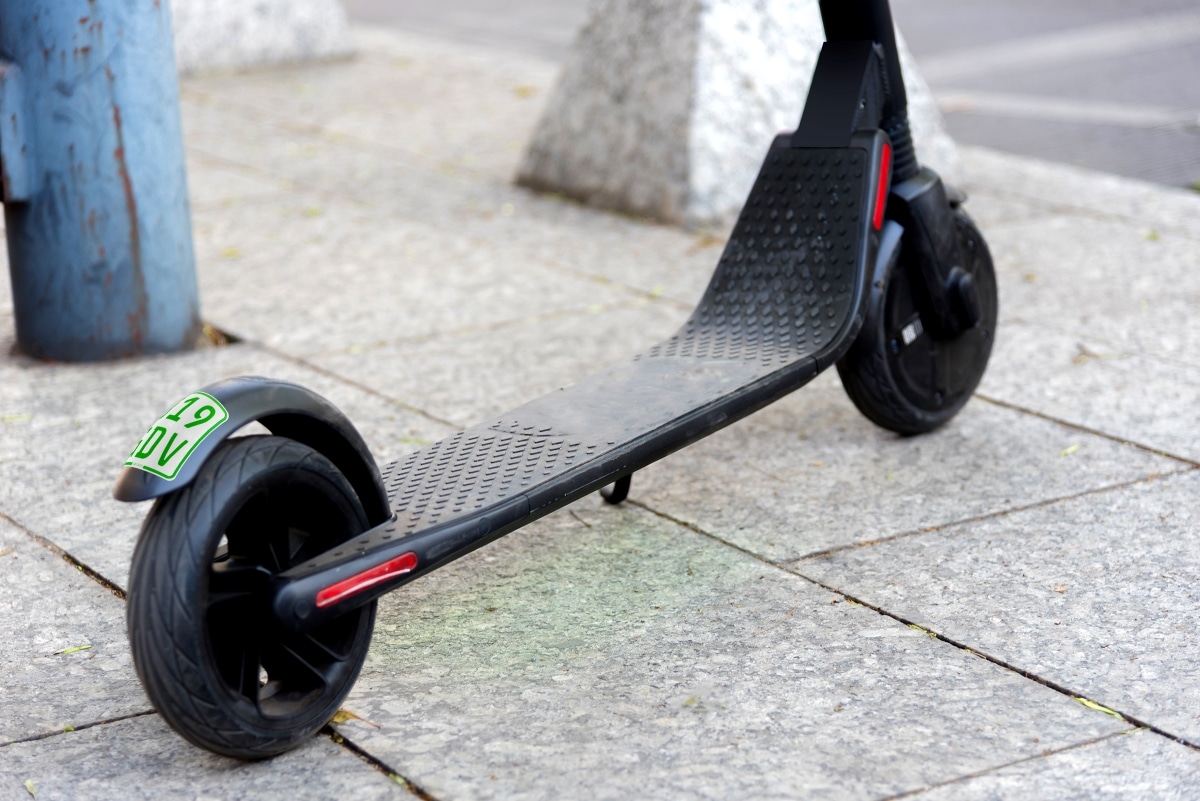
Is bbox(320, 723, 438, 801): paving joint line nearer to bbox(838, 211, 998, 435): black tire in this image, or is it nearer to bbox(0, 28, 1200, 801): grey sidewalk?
bbox(0, 28, 1200, 801): grey sidewalk

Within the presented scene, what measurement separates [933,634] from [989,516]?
2.17 ft

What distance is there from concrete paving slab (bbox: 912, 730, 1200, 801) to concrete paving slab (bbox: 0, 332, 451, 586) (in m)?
1.81

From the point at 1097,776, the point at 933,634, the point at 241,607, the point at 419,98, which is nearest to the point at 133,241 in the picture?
the point at 241,607

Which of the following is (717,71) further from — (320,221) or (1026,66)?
(1026,66)

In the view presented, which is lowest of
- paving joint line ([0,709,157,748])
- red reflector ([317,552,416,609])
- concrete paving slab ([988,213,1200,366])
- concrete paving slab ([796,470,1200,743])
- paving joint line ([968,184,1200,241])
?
paving joint line ([0,709,157,748])

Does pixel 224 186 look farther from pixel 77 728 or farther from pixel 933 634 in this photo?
pixel 933 634

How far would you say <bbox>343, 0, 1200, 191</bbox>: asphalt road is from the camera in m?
7.71

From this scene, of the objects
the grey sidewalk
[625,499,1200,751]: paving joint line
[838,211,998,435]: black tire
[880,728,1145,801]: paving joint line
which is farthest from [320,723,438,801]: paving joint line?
[838,211,998,435]: black tire

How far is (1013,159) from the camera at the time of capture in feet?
24.3

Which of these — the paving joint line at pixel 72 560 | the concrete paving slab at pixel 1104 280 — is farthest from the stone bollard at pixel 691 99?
the paving joint line at pixel 72 560

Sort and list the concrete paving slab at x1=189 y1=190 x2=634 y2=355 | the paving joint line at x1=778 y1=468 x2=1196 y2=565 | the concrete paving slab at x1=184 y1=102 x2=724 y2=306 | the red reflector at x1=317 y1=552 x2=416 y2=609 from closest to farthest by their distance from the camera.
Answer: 1. the red reflector at x1=317 y1=552 x2=416 y2=609
2. the paving joint line at x1=778 y1=468 x2=1196 y2=565
3. the concrete paving slab at x1=189 y1=190 x2=634 y2=355
4. the concrete paving slab at x1=184 y1=102 x2=724 y2=306

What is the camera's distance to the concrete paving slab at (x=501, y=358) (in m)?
4.39

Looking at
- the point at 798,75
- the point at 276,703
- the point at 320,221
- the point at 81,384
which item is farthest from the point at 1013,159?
Result: the point at 276,703

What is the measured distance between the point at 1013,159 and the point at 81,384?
4712 mm
